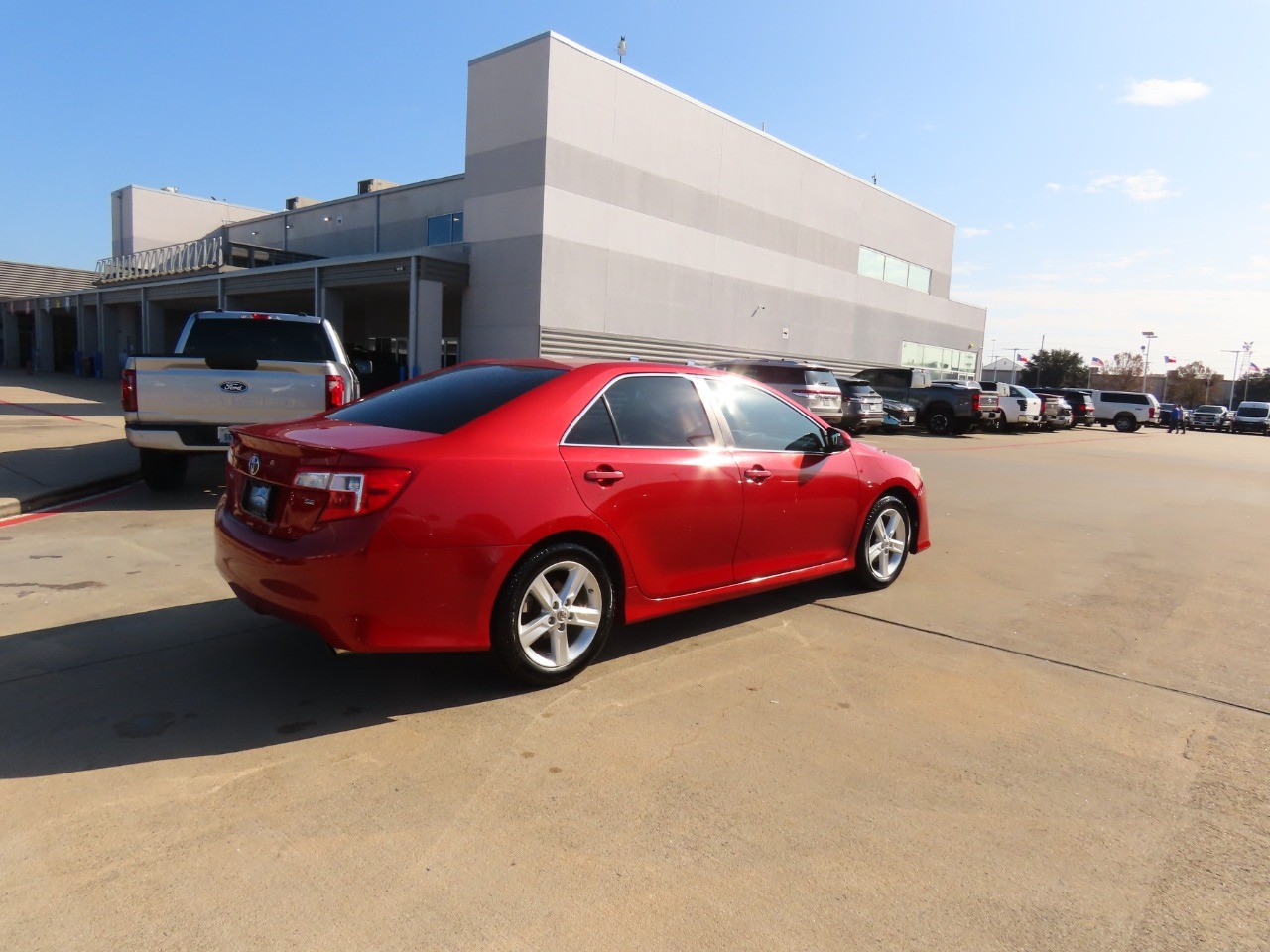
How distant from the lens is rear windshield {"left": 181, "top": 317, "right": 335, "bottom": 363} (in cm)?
899

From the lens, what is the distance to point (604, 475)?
4.09 m

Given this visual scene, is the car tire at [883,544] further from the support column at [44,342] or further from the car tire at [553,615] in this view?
the support column at [44,342]

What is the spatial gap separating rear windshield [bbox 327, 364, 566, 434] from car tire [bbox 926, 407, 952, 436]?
916 inches

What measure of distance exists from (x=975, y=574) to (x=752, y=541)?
2819 mm

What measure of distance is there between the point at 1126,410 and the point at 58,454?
40.8 m

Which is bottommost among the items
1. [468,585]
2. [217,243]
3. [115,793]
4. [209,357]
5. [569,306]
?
[115,793]

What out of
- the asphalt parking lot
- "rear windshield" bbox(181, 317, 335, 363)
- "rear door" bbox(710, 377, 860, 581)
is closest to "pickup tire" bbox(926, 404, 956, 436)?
"rear windshield" bbox(181, 317, 335, 363)

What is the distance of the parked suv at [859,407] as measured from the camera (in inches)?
867

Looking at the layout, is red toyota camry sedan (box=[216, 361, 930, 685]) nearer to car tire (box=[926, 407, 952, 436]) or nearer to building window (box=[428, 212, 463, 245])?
car tire (box=[926, 407, 952, 436])

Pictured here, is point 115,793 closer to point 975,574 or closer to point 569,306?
point 975,574

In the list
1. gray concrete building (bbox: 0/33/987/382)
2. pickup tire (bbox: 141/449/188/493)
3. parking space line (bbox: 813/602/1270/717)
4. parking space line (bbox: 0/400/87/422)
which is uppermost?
gray concrete building (bbox: 0/33/987/382)

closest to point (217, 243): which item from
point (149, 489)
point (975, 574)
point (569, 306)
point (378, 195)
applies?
point (378, 195)

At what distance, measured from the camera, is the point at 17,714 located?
3578 millimetres

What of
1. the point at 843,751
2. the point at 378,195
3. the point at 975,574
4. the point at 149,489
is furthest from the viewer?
the point at 378,195
